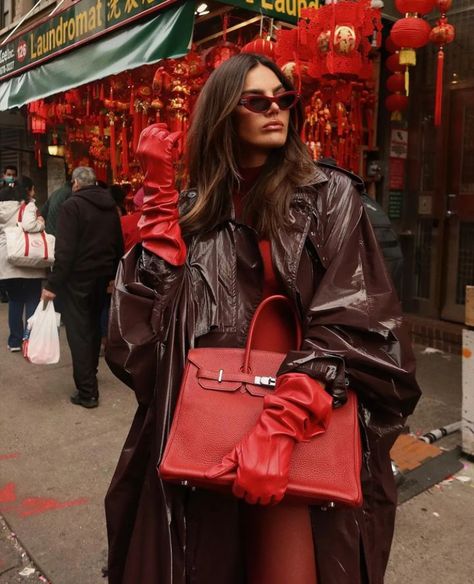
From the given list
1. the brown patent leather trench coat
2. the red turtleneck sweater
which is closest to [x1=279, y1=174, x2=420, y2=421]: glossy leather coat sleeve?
the brown patent leather trench coat

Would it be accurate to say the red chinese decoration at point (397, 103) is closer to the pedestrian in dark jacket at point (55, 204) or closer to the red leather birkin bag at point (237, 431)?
the pedestrian in dark jacket at point (55, 204)

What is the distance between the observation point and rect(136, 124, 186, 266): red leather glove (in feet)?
5.60

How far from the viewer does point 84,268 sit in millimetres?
4926

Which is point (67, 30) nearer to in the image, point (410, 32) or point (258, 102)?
point (410, 32)

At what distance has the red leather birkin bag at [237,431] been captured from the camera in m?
1.39

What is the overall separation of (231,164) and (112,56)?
13.7ft

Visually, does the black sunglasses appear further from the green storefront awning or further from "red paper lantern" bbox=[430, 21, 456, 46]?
"red paper lantern" bbox=[430, 21, 456, 46]

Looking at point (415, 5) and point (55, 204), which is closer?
point (415, 5)

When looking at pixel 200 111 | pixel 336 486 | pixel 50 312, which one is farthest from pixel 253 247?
pixel 50 312

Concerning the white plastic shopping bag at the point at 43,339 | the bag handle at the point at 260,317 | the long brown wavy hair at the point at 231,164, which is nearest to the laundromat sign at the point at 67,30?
the white plastic shopping bag at the point at 43,339

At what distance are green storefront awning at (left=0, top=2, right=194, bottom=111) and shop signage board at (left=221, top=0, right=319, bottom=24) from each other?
44cm

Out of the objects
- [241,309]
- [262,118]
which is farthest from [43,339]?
[262,118]

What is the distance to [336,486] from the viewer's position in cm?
138

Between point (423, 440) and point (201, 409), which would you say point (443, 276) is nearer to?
point (423, 440)
